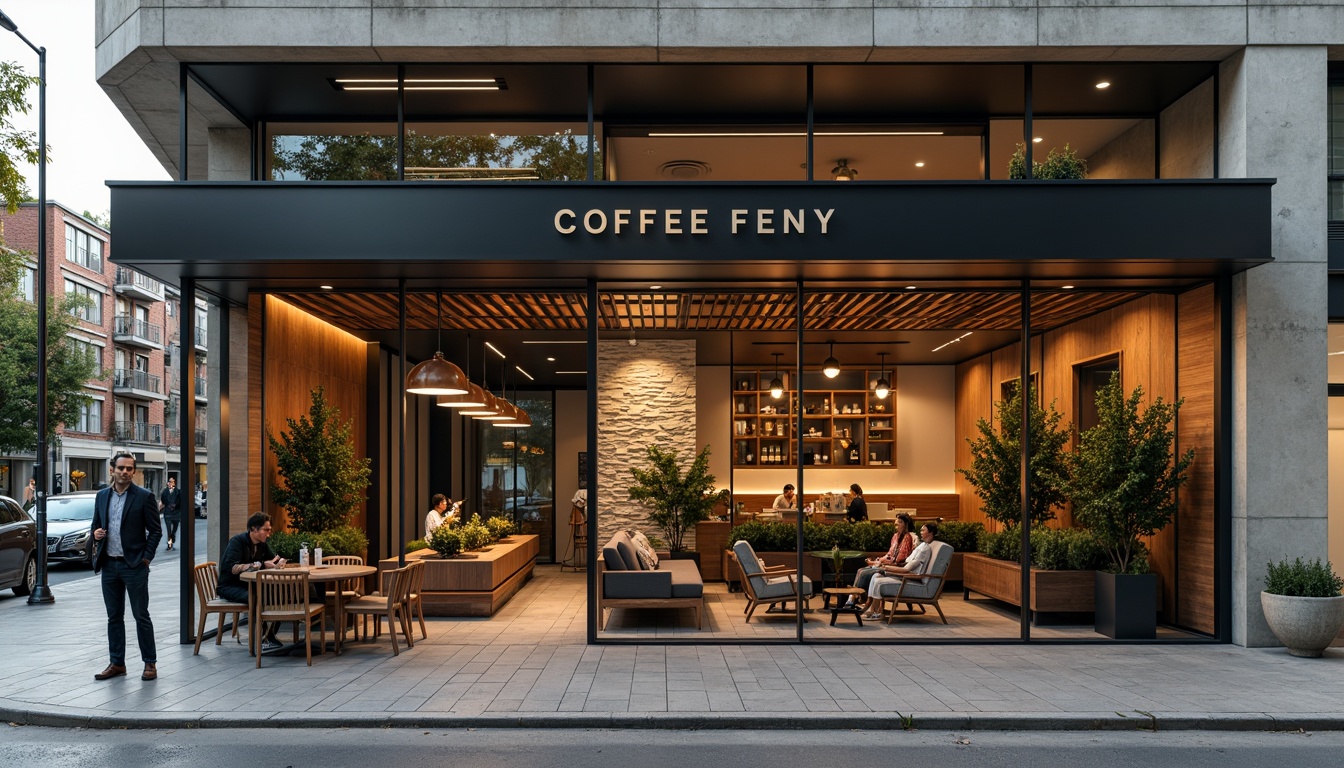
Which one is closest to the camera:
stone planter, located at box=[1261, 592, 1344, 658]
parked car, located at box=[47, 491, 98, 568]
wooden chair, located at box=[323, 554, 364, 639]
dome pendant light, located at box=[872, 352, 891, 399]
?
stone planter, located at box=[1261, 592, 1344, 658]

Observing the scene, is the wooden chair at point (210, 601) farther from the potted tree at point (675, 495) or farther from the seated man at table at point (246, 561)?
the potted tree at point (675, 495)

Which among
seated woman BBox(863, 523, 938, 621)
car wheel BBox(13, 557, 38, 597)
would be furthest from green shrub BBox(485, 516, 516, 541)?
car wheel BBox(13, 557, 38, 597)

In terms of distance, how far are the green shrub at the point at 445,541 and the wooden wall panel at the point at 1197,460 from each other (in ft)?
26.4

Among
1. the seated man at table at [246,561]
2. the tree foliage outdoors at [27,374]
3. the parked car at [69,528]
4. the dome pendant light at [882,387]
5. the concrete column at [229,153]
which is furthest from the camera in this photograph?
the tree foliage outdoors at [27,374]

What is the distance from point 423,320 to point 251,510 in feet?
10.3

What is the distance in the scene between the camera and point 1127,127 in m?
11.0

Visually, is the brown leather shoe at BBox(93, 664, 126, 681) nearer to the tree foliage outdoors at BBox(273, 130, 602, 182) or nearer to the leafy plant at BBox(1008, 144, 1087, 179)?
the tree foliage outdoors at BBox(273, 130, 602, 182)

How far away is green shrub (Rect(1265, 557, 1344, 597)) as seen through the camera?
886 cm

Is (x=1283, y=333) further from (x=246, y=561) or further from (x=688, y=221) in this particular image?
(x=246, y=561)

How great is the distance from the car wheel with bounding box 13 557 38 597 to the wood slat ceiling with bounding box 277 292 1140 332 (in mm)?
5801

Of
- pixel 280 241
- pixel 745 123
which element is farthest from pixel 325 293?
pixel 745 123

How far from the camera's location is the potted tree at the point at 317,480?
11250mm

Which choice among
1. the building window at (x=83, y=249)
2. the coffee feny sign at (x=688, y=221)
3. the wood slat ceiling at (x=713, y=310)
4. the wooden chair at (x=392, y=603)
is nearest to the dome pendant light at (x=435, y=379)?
the wood slat ceiling at (x=713, y=310)

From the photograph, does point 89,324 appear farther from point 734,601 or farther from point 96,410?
point 734,601
